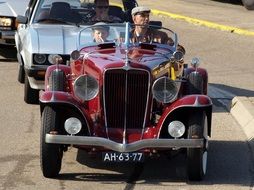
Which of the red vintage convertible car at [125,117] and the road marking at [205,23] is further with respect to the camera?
the road marking at [205,23]

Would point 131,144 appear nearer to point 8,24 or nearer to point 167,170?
point 167,170

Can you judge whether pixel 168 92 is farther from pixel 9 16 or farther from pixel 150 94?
pixel 9 16

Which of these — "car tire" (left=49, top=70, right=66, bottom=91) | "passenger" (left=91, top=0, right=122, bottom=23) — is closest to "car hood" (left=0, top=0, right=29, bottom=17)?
"passenger" (left=91, top=0, right=122, bottom=23)

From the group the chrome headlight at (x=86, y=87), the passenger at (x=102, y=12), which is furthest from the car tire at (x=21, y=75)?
the chrome headlight at (x=86, y=87)

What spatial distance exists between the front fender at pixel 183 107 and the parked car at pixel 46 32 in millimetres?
3161

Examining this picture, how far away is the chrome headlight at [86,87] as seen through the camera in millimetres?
6629

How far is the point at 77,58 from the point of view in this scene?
7328 millimetres

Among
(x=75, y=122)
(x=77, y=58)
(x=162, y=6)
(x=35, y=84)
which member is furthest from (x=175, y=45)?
(x=162, y=6)

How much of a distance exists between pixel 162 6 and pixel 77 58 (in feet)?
59.7

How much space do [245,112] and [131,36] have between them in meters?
2.46

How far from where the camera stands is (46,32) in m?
9.99

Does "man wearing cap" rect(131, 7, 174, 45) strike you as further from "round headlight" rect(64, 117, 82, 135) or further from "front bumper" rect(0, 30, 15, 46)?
"front bumper" rect(0, 30, 15, 46)

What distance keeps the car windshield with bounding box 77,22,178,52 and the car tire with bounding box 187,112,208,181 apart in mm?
1206

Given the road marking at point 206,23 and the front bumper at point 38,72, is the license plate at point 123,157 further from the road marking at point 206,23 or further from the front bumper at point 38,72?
the road marking at point 206,23
